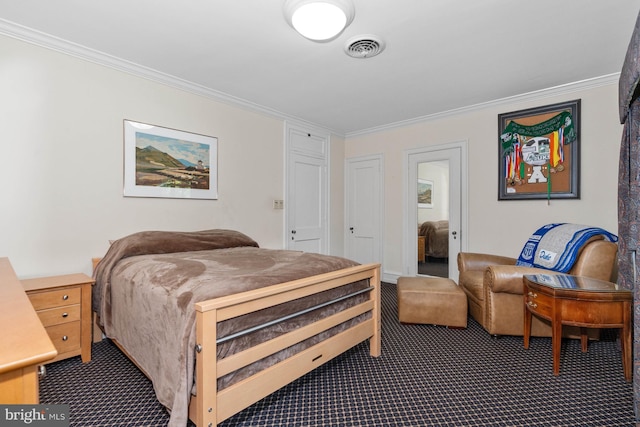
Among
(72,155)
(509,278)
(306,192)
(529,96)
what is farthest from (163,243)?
(529,96)

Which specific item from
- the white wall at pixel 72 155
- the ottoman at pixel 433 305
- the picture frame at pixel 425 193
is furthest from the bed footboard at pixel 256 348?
the picture frame at pixel 425 193

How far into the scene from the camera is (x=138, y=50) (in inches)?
107

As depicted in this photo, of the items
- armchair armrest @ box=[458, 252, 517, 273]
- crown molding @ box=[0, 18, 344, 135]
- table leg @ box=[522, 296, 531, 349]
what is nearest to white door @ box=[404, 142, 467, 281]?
armchair armrest @ box=[458, 252, 517, 273]

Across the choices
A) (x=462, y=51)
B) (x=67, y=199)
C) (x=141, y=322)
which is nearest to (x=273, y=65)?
(x=462, y=51)

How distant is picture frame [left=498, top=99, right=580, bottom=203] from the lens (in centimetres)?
338

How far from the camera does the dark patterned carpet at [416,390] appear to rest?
175 centimetres

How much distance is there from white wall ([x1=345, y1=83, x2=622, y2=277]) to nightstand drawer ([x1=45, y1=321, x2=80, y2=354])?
12.9ft

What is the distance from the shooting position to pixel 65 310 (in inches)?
90.4

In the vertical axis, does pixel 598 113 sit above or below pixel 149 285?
above

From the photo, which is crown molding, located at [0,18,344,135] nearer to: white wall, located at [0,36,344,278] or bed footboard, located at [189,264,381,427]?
white wall, located at [0,36,344,278]

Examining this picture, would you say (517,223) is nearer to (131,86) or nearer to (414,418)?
(414,418)

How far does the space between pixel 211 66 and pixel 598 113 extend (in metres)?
3.92

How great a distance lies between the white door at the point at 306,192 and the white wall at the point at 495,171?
0.78 metres

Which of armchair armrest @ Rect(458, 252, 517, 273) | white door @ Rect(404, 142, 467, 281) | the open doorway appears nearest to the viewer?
armchair armrest @ Rect(458, 252, 517, 273)
